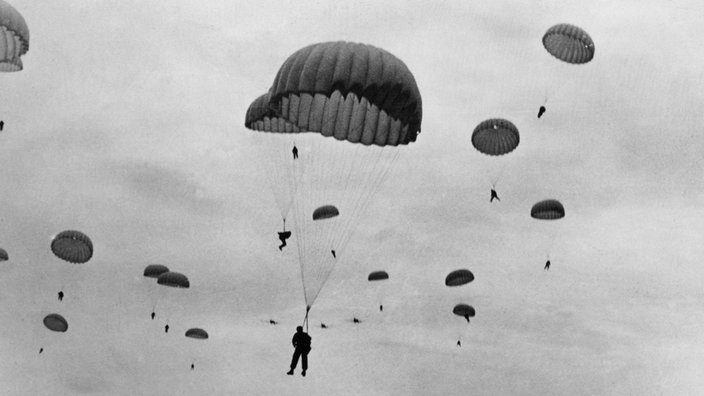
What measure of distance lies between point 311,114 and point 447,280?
16.4m

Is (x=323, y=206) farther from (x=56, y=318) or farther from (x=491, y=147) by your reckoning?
(x=56, y=318)

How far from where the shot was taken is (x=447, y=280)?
42406 millimetres

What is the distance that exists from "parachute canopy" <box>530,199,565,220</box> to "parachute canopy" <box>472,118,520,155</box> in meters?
4.87

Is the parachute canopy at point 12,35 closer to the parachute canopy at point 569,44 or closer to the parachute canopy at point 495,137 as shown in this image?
the parachute canopy at point 495,137

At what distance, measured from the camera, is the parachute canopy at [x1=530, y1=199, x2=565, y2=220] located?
1615 inches

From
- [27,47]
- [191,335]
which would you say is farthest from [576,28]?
[191,335]

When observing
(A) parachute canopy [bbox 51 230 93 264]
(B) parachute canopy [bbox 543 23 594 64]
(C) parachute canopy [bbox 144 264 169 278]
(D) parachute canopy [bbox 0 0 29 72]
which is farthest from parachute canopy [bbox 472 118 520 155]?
(D) parachute canopy [bbox 0 0 29 72]

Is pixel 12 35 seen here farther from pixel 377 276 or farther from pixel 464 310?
pixel 464 310

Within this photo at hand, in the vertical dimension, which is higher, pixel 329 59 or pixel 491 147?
pixel 491 147

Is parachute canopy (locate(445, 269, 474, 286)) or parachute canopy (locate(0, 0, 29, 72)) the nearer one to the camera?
parachute canopy (locate(0, 0, 29, 72))

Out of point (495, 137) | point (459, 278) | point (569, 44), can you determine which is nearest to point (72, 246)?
point (459, 278)

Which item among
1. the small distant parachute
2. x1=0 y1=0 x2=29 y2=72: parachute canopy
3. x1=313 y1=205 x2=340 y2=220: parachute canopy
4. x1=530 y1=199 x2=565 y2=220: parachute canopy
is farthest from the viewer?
the small distant parachute

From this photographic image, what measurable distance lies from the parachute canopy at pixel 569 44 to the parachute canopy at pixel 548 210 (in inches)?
287

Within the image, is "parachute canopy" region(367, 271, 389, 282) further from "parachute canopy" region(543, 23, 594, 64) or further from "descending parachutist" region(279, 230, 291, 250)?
"parachute canopy" region(543, 23, 594, 64)
